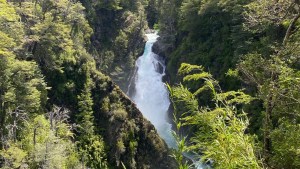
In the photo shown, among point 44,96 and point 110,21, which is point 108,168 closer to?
point 44,96

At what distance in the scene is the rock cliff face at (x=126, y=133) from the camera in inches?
1491

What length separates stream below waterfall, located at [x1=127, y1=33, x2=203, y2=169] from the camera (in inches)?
2089

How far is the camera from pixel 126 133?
39.0 m

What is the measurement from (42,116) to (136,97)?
2579 cm

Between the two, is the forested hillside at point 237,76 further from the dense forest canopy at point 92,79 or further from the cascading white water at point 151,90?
the cascading white water at point 151,90

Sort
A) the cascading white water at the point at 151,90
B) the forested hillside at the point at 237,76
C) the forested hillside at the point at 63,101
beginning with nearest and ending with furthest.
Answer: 1. the forested hillside at the point at 237,76
2. the forested hillside at the point at 63,101
3. the cascading white water at the point at 151,90

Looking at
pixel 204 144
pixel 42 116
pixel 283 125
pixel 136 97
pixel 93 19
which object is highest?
pixel 204 144

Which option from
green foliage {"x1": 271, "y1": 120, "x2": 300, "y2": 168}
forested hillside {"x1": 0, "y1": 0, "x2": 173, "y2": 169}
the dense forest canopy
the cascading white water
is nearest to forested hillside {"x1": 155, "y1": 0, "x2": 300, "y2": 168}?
green foliage {"x1": 271, "y1": 120, "x2": 300, "y2": 168}

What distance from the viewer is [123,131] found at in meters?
38.9

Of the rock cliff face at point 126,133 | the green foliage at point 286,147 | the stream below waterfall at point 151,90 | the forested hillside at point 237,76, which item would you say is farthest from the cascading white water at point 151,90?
the green foliage at point 286,147

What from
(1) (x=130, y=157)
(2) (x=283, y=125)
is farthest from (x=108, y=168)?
(2) (x=283, y=125)

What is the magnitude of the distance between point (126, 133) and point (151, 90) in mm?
18475

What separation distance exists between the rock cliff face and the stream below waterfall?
34.3ft

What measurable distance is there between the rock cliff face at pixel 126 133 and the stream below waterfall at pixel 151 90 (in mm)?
10442
